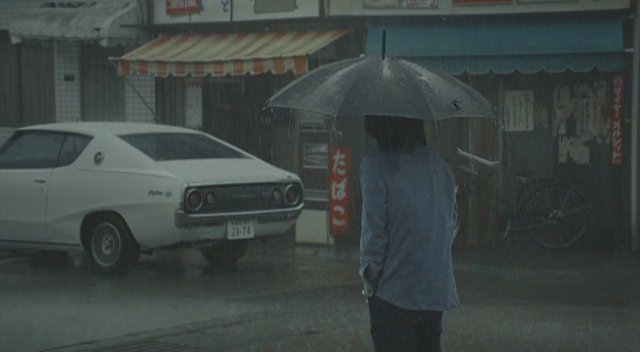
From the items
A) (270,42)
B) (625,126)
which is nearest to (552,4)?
(625,126)

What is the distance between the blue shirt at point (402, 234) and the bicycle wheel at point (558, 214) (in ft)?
33.5

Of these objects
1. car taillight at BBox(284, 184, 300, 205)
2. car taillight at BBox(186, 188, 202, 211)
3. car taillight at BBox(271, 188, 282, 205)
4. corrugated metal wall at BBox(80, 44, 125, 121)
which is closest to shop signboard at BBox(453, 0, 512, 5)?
car taillight at BBox(284, 184, 300, 205)

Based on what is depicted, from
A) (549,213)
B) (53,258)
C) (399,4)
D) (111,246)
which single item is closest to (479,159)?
(549,213)

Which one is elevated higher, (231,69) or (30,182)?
(231,69)

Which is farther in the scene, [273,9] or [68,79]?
[68,79]

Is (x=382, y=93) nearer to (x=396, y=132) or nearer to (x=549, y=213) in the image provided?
(x=396, y=132)

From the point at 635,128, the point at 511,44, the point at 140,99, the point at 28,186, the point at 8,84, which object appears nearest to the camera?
the point at 28,186

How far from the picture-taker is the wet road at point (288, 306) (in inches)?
370

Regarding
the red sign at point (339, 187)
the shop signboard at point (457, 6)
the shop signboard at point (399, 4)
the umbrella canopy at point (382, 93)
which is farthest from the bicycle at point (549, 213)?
the umbrella canopy at point (382, 93)

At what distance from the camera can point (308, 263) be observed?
1471cm

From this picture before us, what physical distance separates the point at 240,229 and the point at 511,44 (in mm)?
4697

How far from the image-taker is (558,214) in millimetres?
15688

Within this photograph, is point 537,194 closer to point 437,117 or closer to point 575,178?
point 575,178

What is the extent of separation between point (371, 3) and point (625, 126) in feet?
11.9
